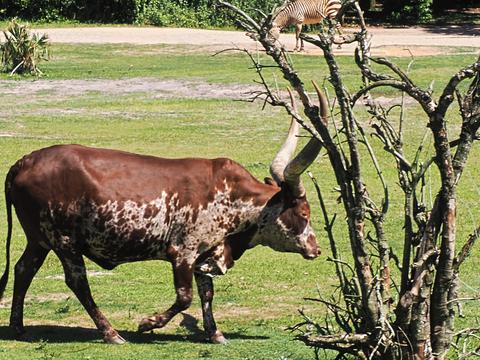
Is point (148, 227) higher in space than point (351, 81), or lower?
higher

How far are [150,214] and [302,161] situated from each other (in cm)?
151

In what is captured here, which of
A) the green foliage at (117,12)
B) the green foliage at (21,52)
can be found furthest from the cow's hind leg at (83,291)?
the green foliage at (117,12)

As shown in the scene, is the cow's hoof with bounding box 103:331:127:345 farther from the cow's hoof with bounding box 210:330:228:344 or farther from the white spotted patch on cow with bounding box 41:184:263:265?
the cow's hoof with bounding box 210:330:228:344

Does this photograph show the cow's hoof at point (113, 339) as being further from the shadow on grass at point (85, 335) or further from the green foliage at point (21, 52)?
the green foliage at point (21, 52)

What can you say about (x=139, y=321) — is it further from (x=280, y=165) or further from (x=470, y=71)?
(x=470, y=71)

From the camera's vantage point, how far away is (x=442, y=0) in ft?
187

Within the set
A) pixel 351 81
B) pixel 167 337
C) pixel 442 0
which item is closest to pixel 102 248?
pixel 167 337

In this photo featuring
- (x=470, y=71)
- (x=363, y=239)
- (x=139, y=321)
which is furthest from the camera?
(x=139, y=321)

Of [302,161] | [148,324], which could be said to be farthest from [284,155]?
[148,324]

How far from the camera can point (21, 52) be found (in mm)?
33312

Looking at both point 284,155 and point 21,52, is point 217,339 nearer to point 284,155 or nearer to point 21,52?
point 284,155

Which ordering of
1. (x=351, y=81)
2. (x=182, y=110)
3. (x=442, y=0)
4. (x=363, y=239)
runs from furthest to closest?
(x=442, y=0) < (x=351, y=81) < (x=182, y=110) < (x=363, y=239)

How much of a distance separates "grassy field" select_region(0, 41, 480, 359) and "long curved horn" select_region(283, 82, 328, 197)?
3.27ft

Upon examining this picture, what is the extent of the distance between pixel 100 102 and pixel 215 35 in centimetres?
1553
